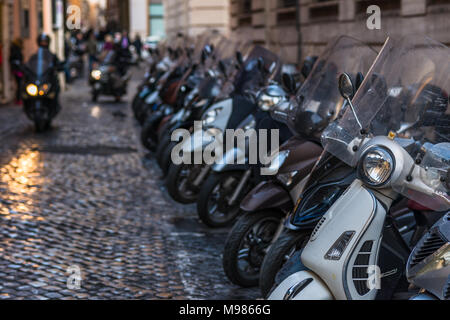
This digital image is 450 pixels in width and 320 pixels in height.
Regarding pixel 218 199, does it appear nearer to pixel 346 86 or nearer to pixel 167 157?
pixel 167 157

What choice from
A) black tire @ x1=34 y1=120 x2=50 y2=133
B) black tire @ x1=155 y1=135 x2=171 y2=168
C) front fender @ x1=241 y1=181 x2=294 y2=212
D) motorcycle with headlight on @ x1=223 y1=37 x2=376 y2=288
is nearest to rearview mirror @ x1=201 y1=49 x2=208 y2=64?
black tire @ x1=155 y1=135 x2=171 y2=168

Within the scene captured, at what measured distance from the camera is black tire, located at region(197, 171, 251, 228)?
652 cm

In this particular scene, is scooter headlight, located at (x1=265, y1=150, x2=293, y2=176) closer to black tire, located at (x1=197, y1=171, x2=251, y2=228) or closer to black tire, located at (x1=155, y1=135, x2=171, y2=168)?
black tire, located at (x1=197, y1=171, x2=251, y2=228)

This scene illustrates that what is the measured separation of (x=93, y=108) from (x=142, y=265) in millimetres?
14031

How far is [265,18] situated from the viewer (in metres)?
18.6

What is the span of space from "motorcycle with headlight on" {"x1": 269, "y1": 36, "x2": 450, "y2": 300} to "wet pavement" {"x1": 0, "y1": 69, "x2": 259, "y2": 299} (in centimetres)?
171

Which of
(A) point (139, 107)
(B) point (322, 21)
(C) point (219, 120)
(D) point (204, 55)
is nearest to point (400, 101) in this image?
(C) point (219, 120)

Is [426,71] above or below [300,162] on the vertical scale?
above

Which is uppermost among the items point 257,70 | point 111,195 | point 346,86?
point 346,86

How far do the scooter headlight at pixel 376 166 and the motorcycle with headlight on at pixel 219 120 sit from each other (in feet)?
12.1

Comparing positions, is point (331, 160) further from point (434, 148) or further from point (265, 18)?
point (265, 18)

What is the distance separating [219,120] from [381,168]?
13.0 feet

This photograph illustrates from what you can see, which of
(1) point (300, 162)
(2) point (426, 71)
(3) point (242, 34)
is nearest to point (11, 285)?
(1) point (300, 162)

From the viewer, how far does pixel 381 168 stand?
3.25 m
